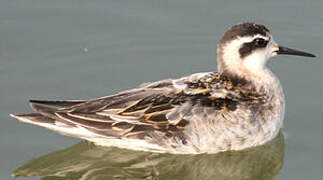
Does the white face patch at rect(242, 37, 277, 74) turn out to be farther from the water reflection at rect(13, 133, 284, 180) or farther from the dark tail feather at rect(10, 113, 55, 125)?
the dark tail feather at rect(10, 113, 55, 125)

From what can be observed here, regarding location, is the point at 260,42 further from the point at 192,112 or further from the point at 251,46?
the point at 192,112

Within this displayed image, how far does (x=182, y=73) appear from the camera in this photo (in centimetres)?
1142

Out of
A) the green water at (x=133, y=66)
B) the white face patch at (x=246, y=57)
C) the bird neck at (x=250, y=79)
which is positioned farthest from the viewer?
the bird neck at (x=250, y=79)

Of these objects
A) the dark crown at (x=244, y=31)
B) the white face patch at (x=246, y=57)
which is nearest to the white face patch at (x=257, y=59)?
the white face patch at (x=246, y=57)

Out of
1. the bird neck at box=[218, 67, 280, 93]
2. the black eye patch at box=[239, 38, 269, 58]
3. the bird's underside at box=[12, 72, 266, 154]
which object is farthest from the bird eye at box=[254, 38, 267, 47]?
the bird's underside at box=[12, 72, 266, 154]

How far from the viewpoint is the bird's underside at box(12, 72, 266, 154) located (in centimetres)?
946

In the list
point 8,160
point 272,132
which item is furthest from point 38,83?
point 272,132

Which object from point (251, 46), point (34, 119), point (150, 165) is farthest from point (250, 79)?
point (34, 119)

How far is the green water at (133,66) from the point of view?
9.70 m

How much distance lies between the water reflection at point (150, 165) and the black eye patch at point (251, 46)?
1312mm

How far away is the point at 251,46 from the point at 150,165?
83.1 inches

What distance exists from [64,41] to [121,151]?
2888 mm

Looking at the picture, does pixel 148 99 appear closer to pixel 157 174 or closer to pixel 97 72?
pixel 157 174

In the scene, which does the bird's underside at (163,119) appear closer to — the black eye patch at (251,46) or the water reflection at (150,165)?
the water reflection at (150,165)
